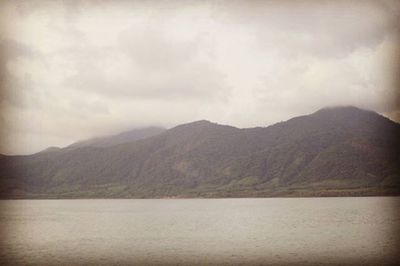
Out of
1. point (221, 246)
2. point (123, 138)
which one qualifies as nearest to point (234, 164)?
point (123, 138)

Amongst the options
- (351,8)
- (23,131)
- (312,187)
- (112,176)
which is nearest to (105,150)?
(112,176)

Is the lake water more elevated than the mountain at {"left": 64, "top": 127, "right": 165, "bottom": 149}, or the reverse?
the mountain at {"left": 64, "top": 127, "right": 165, "bottom": 149}

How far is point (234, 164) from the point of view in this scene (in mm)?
112312

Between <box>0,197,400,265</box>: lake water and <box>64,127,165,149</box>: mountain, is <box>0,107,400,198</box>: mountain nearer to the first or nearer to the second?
<box>64,127,165,149</box>: mountain

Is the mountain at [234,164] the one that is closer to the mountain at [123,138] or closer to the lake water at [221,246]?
the mountain at [123,138]

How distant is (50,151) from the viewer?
7969 centimetres

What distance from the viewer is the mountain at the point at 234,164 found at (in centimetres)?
9750

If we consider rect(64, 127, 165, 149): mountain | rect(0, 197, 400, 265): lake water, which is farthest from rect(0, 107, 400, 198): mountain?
rect(0, 197, 400, 265): lake water

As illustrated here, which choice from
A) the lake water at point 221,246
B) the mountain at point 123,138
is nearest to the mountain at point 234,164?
the mountain at point 123,138

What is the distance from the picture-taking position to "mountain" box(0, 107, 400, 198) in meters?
97.5

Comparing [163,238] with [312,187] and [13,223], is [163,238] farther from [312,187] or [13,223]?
[312,187]

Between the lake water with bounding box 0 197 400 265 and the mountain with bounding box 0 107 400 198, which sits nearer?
the lake water with bounding box 0 197 400 265

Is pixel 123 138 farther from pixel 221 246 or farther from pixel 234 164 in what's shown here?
pixel 221 246

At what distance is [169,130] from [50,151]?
108 ft
